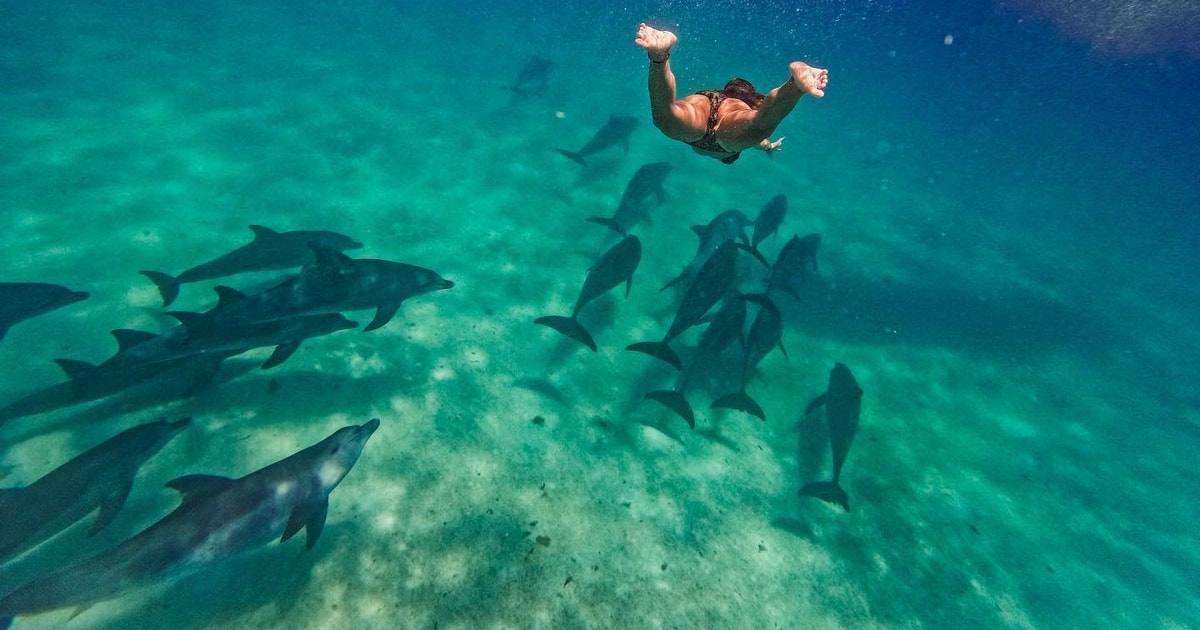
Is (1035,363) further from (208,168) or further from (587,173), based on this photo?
(208,168)

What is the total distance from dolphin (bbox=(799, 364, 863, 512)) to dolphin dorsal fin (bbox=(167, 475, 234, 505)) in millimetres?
6765

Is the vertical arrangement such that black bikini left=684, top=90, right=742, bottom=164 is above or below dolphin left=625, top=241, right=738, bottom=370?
above

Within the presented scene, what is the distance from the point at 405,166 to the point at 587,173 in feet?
18.4

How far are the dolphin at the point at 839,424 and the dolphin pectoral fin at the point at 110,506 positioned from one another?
25.7 ft

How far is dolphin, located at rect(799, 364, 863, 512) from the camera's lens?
6.48 meters

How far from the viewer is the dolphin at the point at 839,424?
21.3 ft

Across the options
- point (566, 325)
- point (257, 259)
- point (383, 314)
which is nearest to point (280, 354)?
point (383, 314)

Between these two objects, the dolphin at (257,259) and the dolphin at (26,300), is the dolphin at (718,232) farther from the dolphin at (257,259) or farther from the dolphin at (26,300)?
the dolphin at (26,300)

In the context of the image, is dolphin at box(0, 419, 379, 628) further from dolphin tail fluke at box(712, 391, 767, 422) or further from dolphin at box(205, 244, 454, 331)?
dolphin tail fluke at box(712, 391, 767, 422)

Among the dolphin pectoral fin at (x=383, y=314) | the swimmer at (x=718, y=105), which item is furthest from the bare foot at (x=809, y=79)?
the dolphin pectoral fin at (x=383, y=314)

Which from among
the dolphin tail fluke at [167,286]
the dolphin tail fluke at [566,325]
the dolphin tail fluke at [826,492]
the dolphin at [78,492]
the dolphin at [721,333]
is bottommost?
the dolphin at [78,492]

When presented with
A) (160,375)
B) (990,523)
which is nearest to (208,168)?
(160,375)

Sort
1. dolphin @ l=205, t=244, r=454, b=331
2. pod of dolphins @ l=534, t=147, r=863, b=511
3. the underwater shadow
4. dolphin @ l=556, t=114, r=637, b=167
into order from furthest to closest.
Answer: dolphin @ l=556, t=114, r=637, b=167
the underwater shadow
pod of dolphins @ l=534, t=147, r=863, b=511
dolphin @ l=205, t=244, r=454, b=331

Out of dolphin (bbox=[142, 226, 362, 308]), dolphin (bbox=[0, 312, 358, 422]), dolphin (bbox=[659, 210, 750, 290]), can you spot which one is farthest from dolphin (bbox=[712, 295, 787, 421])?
dolphin (bbox=[142, 226, 362, 308])
